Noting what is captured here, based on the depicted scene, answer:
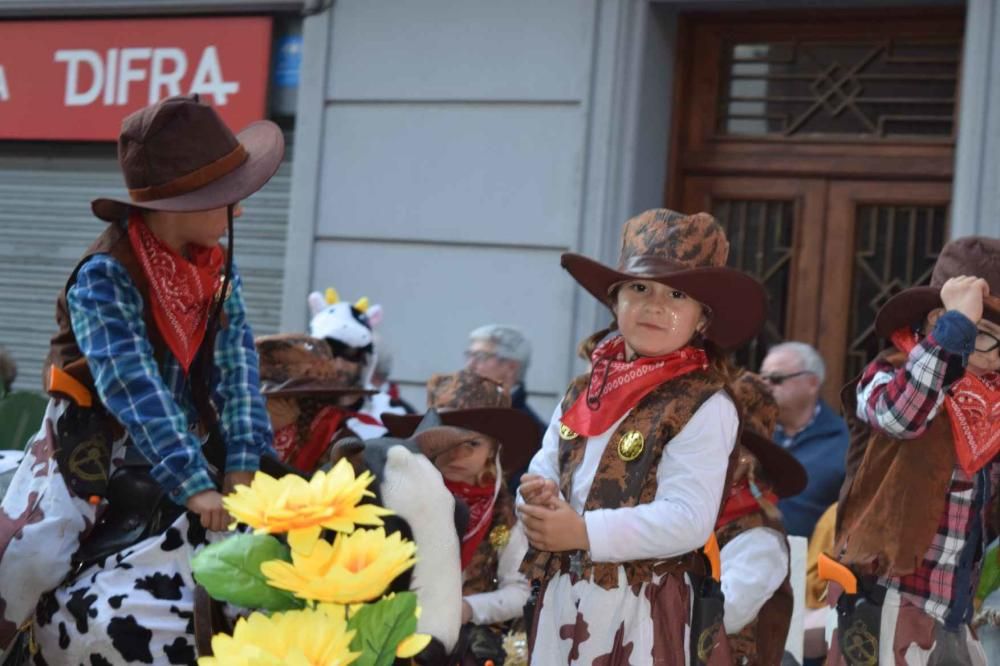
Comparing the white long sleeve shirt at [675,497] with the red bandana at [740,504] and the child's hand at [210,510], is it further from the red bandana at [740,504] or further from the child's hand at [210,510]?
the red bandana at [740,504]

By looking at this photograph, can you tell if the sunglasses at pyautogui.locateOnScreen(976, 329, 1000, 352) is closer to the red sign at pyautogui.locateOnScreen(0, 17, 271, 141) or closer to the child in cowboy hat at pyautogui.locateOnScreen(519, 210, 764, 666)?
the child in cowboy hat at pyautogui.locateOnScreen(519, 210, 764, 666)

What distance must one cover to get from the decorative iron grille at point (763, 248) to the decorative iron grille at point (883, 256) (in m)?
0.36

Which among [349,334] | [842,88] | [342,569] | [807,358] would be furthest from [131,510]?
[842,88]

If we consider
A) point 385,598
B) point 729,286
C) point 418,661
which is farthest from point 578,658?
point 385,598

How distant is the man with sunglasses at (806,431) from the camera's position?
247 inches

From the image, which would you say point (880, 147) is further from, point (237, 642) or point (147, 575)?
point (237, 642)

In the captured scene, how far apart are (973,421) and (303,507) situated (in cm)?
258

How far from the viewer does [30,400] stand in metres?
4.99

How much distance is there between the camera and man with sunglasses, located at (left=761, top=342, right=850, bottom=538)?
247 inches

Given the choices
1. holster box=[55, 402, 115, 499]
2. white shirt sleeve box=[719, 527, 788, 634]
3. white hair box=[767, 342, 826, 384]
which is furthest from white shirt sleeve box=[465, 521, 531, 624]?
white hair box=[767, 342, 826, 384]

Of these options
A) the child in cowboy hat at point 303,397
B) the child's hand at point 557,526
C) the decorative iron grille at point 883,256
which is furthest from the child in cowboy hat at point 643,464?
the decorative iron grille at point 883,256

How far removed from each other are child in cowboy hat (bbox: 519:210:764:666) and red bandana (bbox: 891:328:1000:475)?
705 millimetres

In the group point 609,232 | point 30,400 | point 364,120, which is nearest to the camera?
point 30,400

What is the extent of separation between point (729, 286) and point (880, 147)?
444 cm
